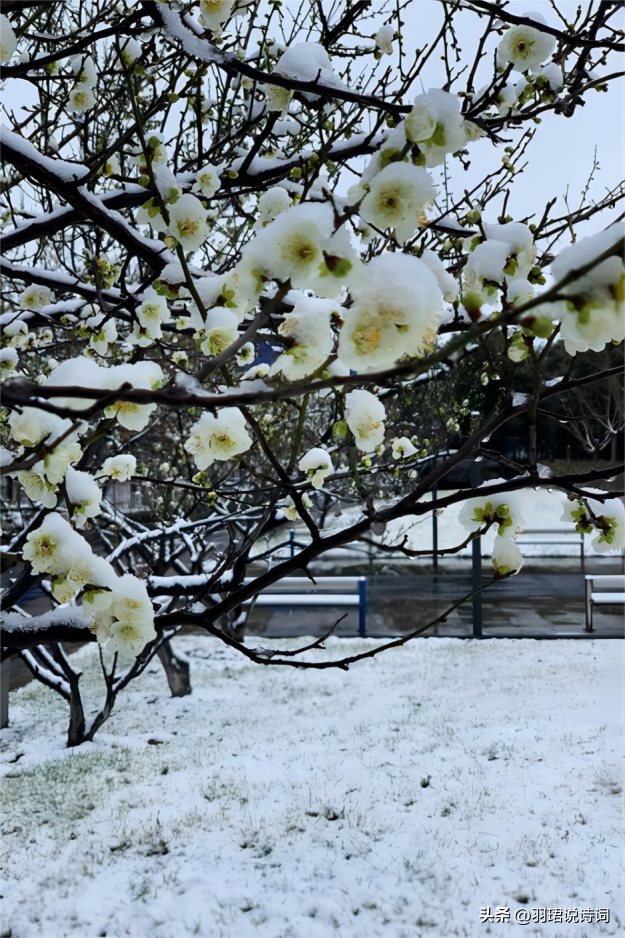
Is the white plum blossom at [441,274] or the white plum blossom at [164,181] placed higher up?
the white plum blossom at [164,181]

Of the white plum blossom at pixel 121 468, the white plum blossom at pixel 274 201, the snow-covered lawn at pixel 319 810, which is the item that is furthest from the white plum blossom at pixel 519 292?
the snow-covered lawn at pixel 319 810

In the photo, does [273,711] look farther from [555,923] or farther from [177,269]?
[177,269]

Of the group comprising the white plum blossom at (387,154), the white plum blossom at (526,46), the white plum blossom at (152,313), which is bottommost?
the white plum blossom at (387,154)

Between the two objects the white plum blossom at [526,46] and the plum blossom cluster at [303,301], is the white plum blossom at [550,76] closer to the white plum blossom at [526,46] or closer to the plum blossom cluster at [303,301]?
the plum blossom cluster at [303,301]

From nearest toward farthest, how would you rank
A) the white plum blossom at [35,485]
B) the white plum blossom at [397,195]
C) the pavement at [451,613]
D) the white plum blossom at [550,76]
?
the white plum blossom at [397,195] < the white plum blossom at [35,485] < the white plum blossom at [550,76] < the pavement at [451,613]

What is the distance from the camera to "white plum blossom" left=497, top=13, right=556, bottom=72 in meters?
1.84

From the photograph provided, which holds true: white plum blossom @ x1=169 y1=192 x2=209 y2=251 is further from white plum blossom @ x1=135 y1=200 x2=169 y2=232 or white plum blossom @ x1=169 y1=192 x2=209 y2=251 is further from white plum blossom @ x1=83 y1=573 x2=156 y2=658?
white plum blossom @ x1=83 y1=573 x2=156 y2=658

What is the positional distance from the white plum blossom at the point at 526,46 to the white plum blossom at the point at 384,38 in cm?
97

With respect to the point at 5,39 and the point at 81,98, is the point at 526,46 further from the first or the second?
the point at 81,98

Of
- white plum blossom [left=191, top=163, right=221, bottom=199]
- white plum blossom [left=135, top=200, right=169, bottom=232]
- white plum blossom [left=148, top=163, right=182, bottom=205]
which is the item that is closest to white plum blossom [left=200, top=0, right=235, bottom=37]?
white plum blossom [left=191, top=163, right=221, bottom=199]

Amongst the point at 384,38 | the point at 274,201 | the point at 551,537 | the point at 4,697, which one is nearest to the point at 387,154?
the point at 274,201

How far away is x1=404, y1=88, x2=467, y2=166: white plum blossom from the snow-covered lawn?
3285 millimetres

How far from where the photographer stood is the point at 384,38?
107 inches

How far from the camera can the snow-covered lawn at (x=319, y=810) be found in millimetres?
3254
